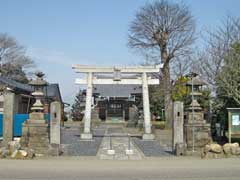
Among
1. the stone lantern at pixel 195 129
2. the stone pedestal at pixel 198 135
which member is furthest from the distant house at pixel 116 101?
the stone pedestal at pixel 198 135

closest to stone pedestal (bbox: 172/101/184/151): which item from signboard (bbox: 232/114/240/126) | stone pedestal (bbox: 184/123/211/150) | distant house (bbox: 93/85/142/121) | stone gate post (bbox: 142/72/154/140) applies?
stone pedestal (bbox: 184/123/211/150)

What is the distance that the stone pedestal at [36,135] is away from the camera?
18594 mm

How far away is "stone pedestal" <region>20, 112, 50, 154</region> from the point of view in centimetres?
1859

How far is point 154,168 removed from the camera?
14.0 metres

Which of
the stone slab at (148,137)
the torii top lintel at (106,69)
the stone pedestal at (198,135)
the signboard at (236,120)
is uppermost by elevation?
the torii top lintel at (106,69)

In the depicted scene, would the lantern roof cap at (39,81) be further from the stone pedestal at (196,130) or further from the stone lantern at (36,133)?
the stone pedestal at (196,130)

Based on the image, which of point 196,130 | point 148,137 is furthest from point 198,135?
point 148,137

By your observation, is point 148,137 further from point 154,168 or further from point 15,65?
point 15,65

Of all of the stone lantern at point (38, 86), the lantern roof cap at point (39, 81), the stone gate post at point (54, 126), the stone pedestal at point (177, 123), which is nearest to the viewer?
the stone gate post at point (54, 126)

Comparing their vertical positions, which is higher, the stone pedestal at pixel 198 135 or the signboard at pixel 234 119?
the signboard at pixel 234 119

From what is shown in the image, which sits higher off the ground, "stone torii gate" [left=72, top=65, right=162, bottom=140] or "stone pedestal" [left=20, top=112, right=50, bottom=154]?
"stone torii gate" [left=72, top=65, right=162, bottom=140]

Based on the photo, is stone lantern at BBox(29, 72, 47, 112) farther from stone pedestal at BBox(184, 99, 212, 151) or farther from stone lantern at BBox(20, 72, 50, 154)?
stone pedestal at BBox(184, 99, 212, 151)

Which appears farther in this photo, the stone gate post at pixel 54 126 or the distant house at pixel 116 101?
the distant house at pixel 116 101

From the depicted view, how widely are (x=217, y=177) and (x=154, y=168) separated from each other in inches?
108
